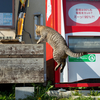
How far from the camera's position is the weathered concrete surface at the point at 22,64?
8.91 ft

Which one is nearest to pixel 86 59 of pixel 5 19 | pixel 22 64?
pixel 22 64

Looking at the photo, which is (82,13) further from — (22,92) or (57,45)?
(22,92)

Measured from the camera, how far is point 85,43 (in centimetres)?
329

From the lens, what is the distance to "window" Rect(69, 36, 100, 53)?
3260 mm

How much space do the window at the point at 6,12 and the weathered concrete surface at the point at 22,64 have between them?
1.61m

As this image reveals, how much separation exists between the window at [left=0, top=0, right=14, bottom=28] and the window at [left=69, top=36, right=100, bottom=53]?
6.53 feet

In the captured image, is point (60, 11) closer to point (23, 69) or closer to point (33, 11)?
point (33, 11)

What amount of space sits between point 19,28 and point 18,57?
4.54 feet

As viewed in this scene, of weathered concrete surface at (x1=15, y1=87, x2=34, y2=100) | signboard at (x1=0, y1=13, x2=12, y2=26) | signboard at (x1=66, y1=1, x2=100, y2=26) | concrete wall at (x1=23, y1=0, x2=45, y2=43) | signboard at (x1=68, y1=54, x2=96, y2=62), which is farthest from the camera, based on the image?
concrete wall at (x1=23, y1=0, x2=45, y2=43)

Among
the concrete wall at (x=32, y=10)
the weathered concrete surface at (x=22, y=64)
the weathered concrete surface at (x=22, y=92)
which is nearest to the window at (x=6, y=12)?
the concrete wall at (x=32, y=10)

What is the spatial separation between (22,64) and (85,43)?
155cm

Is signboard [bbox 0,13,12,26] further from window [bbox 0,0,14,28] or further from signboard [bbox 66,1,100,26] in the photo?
signboard [bbox 66,1,100,26]

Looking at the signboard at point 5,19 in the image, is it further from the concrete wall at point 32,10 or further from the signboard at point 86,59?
the signboard at point 86,59

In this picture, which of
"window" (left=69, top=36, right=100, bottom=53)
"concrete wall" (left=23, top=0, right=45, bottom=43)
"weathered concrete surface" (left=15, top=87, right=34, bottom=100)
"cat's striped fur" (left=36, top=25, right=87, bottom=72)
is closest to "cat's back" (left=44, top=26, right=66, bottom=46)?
"cat's striped fur" (left=36, top=25, right=87, bottom=72)
